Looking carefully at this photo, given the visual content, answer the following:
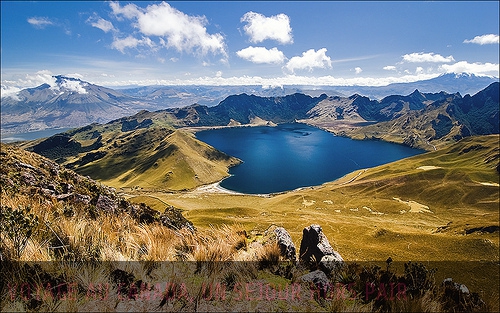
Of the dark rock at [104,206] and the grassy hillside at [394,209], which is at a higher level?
the dark rock at [104,206]

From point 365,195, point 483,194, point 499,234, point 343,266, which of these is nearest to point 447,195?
point 483,194

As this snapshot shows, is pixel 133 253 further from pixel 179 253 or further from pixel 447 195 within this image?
pixel 447 195

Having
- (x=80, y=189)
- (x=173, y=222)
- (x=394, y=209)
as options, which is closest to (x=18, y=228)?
(x=173, y=222)

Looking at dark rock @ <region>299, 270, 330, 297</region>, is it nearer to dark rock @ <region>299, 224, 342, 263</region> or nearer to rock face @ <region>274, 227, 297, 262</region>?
rock face @ <region>274, 227, 297, 262</region>

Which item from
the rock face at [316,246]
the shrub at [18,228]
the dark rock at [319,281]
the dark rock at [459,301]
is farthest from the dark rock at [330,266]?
the shrub at [18,228]

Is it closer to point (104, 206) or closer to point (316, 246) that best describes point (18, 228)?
point (316, 246)

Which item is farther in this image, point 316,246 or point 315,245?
point 315,245


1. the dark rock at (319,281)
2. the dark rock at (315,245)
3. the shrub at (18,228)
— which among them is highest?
the shrub at (18,228)

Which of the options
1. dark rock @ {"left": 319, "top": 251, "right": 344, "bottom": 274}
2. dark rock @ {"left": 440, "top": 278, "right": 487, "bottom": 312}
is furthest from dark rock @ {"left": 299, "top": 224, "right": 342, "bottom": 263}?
dark rock @ {"left": 440, "top": 278, "right": 487, "bottom": 312}

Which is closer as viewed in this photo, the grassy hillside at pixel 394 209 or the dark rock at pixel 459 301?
the dark rock at pixel 459 301

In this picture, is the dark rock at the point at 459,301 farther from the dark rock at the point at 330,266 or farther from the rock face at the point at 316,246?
the rock face at the point at 316,246

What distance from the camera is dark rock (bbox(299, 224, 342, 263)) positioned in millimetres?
11211

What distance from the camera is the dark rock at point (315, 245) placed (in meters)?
11.2

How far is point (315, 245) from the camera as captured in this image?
12.5 m
